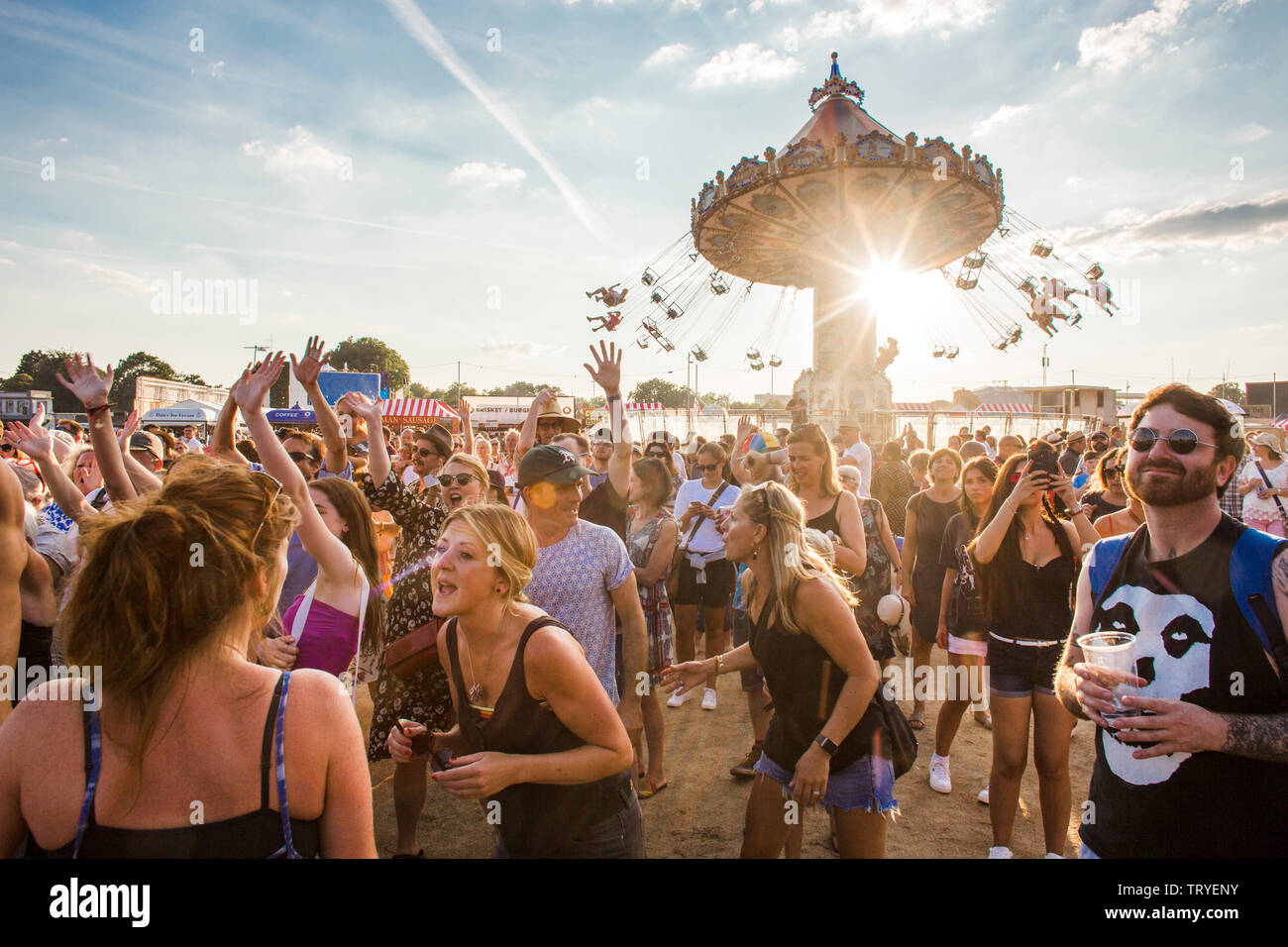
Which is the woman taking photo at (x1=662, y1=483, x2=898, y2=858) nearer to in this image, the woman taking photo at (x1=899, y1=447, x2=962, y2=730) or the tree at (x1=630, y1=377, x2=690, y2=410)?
the woman taking photo at (x1=899, y1=447, x2=962, y2=730)

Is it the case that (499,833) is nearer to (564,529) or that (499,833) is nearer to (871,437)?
(564,529)

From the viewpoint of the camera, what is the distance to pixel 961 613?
430cm

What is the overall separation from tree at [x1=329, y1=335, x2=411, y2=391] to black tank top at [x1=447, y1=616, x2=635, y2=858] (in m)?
Answer: 79.5

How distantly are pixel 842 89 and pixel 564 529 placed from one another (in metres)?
28.2

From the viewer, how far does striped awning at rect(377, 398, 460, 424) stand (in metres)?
27.5

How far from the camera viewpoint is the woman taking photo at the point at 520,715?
1.93 meters

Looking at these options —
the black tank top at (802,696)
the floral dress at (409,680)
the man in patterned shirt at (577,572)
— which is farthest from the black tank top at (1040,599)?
the floral dress at (409,680)

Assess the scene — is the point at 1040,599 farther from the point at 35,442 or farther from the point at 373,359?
the point at 373,359

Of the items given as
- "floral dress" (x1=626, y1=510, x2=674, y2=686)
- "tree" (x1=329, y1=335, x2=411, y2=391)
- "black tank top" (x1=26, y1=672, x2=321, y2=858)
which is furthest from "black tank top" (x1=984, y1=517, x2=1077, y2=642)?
"tree" (x1=329, y1=335, x2=411, y2=391)

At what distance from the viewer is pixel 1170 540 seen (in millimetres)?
1933

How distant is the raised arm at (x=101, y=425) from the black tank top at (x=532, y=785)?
2.13m
